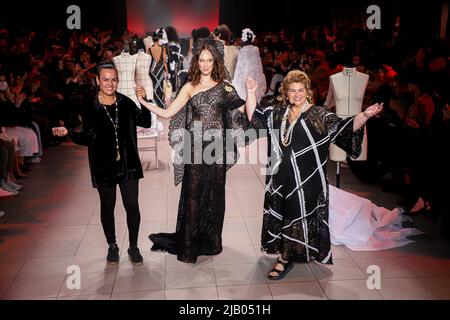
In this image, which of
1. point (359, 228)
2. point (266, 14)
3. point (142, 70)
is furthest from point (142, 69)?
point (266, 14)

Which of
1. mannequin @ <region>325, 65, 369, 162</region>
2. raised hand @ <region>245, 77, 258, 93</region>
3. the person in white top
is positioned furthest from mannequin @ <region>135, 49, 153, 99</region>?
raised hand @ <region>245, 77, 258, 93</region>

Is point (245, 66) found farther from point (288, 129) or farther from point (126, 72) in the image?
point (288, 129)

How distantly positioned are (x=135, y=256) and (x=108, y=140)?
84 cm

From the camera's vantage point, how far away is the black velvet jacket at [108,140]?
131 inches

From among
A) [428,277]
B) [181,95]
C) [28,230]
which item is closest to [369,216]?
[428,277]

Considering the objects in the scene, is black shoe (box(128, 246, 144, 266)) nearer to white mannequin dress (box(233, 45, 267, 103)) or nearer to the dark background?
white mannequin dress (box(233, 45, 267, 103))

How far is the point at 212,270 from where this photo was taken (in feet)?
11.4

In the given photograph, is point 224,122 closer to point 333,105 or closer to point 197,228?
point 197,228

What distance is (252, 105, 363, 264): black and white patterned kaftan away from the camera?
323cm

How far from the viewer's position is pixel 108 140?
132 inches

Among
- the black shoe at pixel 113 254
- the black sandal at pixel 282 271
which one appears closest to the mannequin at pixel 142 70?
the black shoe at pixel 113 254
